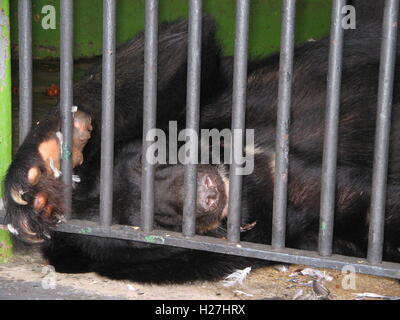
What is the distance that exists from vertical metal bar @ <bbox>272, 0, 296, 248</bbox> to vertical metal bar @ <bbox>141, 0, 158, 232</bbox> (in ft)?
1.70

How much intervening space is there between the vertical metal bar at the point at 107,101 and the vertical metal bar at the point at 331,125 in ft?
2.92

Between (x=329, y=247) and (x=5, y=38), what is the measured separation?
1.70 meters

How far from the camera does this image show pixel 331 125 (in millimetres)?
2357

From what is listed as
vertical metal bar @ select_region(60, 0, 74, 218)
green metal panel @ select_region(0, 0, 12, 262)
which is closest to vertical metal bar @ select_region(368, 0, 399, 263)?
vertical metal bar @ select_region(60, 0, 74, 218)

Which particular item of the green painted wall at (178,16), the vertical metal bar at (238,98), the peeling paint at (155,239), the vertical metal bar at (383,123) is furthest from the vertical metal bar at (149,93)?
the green painted wall at (178,16)

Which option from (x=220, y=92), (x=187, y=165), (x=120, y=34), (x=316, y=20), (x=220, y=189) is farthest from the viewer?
(x=120, y=34)

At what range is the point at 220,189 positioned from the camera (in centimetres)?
295

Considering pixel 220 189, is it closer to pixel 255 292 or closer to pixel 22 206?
pixel 255 292

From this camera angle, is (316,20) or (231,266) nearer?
(231,266)

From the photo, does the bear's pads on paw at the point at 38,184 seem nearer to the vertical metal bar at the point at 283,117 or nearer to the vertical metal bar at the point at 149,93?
the vertical metal bar at the point at 149,93

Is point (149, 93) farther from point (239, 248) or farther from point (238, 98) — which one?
point (239, 248)

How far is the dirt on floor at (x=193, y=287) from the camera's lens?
8.55 ft
